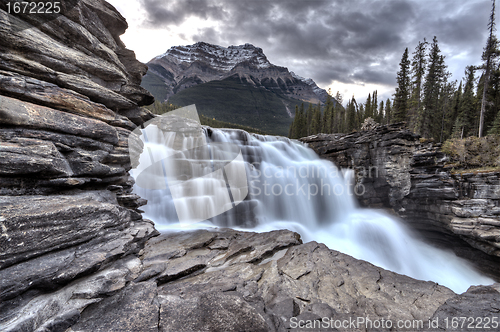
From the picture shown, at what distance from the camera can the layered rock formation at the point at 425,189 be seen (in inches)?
454

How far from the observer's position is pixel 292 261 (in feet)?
18.8

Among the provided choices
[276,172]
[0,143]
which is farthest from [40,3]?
[276,172]

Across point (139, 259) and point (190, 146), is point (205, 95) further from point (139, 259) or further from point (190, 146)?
point (139, 259)

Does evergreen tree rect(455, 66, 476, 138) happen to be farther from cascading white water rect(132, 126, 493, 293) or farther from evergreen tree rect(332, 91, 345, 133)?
cascading white water rect(132, 126, 493, 293)

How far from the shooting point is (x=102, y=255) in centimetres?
425

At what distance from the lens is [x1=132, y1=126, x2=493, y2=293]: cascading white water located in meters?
10.5

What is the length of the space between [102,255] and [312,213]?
13.2m

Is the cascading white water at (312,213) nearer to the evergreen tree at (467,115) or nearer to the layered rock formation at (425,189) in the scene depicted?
the layered rock formation at (425,189)

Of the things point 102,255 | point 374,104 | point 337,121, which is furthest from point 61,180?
point 374,104

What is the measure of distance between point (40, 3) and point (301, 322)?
43.4 ft

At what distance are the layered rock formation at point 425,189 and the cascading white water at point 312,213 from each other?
125cm

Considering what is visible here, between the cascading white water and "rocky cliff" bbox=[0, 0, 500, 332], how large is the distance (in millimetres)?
3633

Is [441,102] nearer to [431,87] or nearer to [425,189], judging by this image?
[431,87]

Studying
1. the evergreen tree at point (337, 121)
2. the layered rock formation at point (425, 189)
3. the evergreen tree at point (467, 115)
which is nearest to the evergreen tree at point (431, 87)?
the evergreen tree at point (467, 115)
